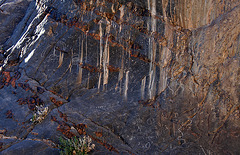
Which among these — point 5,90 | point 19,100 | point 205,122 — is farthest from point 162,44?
point 5,90

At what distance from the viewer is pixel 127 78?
662cm

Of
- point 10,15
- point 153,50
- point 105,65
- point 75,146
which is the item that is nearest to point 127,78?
point 105,65

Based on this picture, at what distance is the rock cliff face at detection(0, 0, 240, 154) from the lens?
5.75 metres

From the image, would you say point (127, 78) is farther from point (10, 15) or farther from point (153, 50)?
point (10, 15)

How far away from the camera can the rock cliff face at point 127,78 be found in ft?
18.9

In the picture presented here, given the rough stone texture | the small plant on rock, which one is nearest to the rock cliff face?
the small plant on rock

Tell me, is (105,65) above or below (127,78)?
above

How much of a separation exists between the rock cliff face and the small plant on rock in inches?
10.7

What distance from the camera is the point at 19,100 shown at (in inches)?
266

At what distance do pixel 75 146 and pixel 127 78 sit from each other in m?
2.52

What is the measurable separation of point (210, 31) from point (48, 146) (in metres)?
5.32

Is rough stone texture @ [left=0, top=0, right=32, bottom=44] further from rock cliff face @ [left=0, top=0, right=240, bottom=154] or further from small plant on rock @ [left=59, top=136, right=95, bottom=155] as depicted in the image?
small plant on rock @ [left=59, top=136, right=95, bottom=155]

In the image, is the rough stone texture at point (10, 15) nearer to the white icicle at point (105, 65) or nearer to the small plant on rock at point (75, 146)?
the white icicle at point (105, 65)

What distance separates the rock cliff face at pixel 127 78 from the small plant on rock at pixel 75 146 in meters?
0.27
